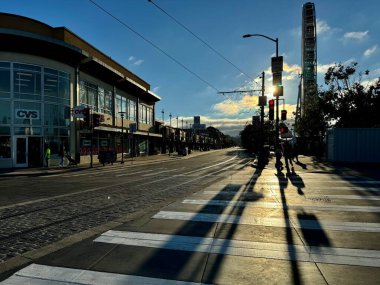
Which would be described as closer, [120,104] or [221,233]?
[221,233]

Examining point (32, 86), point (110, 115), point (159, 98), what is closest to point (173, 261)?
point (32, 86)

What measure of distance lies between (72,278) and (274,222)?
14.2 feet

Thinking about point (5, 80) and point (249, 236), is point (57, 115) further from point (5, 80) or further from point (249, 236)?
point (249, 236)

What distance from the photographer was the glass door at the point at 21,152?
27516 mm

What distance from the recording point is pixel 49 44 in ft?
93.2

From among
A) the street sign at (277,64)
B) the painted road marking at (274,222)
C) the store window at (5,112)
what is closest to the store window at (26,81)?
the store window at (5,112)

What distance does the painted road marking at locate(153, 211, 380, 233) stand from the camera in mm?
6739

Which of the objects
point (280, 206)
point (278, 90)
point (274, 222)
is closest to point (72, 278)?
point (274, 222)

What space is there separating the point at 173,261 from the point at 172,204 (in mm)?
4565

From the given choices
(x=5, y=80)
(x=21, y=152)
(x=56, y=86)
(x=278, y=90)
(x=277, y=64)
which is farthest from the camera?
(x=56, y=86)

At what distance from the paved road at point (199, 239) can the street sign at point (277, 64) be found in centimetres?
1209

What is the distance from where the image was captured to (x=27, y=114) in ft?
92.1

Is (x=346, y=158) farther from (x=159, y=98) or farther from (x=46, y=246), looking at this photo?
(x=159, y=98)

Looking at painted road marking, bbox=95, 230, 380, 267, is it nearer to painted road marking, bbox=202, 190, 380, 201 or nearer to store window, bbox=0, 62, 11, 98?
painted road marking, bbox=202, 190, 380, 201
